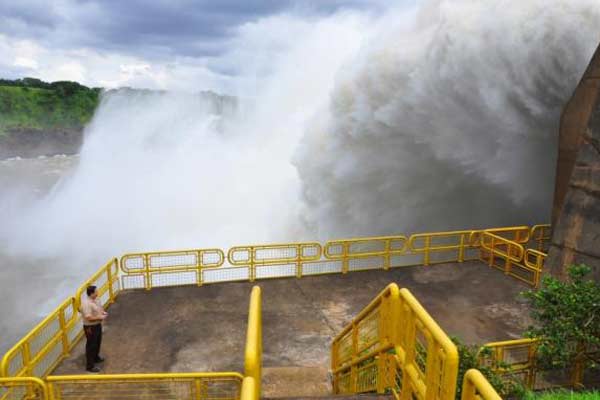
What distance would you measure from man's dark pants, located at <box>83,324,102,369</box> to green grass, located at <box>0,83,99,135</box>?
322ft

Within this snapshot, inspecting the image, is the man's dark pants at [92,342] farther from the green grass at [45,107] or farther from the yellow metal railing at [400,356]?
the green grass at [45,107]

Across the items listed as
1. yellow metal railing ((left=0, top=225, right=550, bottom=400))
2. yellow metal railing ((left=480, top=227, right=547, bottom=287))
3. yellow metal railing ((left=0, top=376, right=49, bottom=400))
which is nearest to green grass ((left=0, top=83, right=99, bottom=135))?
yellow metal railing ((left=0, top=225, right=550, bottom=400))

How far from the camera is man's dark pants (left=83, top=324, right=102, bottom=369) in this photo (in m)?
7.34

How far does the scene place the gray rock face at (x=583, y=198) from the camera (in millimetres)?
8688

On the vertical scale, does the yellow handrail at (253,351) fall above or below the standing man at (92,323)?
above

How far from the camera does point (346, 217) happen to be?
19531 millimetres

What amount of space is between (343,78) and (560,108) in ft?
25.8

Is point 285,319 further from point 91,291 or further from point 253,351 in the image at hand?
point 253,351

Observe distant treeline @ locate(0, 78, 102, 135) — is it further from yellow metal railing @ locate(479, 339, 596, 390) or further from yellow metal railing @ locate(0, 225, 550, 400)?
yellow metal railing @ locate(479, 339, 596, 390)

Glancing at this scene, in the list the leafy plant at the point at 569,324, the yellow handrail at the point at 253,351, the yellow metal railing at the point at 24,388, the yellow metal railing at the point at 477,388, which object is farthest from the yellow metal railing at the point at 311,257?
the yellow metal railing at the point at 477,388

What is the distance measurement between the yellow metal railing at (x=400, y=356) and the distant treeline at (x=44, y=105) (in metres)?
102

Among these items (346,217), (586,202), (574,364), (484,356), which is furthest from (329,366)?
(346,217)

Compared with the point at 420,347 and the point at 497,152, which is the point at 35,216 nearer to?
the point at 497,152

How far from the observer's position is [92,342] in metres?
7.44
